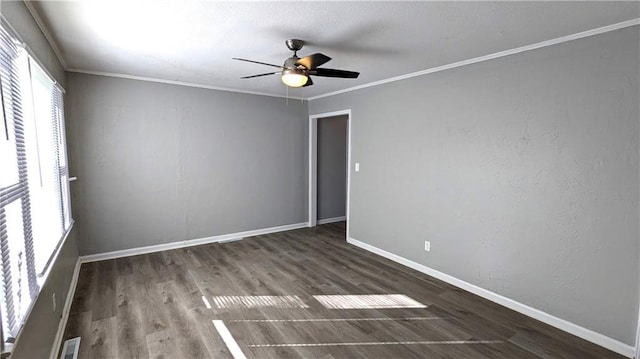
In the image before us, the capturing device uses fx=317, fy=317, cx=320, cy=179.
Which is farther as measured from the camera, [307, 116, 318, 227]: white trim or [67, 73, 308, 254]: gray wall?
[307, 116, 318, 227]: white trim

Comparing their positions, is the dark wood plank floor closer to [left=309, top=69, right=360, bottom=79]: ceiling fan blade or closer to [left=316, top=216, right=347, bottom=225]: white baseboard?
[left=316, top=216, right=347, bottom=225]: white baseboard

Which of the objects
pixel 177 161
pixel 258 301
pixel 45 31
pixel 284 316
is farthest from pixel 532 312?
pixel 45 31

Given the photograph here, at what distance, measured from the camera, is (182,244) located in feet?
15.6

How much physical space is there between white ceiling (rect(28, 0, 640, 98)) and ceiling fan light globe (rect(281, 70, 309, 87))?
30cm

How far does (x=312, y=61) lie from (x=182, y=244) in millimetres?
3531

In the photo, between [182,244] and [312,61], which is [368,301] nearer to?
[312,61]

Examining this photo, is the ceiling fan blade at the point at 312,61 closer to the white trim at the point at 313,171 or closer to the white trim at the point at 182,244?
the white trim at the point at 313,171

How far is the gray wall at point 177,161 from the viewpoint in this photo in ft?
13.3

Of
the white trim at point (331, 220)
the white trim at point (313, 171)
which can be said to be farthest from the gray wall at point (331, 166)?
the white trim at point (313, 171)

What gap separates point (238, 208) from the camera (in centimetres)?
523

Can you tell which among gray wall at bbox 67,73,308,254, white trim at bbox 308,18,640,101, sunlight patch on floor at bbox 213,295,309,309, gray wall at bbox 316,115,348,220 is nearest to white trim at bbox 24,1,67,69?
gray wall at bbox 67,73,308,254

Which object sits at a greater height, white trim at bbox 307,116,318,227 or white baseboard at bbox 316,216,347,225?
white trim at bbox 307,116,318,227

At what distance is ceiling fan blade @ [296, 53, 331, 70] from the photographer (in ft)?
8.29

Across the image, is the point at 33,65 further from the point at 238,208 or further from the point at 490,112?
the point at 490,112
